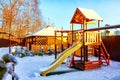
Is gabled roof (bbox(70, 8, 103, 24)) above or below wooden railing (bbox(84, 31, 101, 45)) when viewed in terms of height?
above

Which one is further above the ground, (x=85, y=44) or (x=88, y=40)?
(x=88, y=40)

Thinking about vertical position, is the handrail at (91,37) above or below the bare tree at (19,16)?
below

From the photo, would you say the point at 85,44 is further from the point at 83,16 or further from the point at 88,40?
the point at 83,16

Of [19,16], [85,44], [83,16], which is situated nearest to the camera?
[85,44]

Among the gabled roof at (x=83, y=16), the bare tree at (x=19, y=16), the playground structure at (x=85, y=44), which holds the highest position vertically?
the bare tree at (x=19, y=16)

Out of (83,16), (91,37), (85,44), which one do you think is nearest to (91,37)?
(91,37)

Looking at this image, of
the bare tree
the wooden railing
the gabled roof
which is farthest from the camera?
the bare tree

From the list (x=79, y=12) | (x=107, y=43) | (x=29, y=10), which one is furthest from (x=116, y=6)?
(x=29, y=10)

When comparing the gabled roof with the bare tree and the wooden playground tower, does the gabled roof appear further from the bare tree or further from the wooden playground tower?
the bare tree

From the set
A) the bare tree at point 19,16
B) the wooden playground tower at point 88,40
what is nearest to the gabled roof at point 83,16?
the wooden playground tower at point 88,40

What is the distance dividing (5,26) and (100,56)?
21.4 m

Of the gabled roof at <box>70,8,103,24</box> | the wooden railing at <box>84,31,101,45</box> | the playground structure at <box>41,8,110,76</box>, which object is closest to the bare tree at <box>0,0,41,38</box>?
the gabled roof at <box>70,8,103,24</box>

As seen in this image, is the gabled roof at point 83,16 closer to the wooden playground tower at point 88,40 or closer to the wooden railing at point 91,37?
the wooden playground tower at point 88,40

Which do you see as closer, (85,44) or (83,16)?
(85,44)
